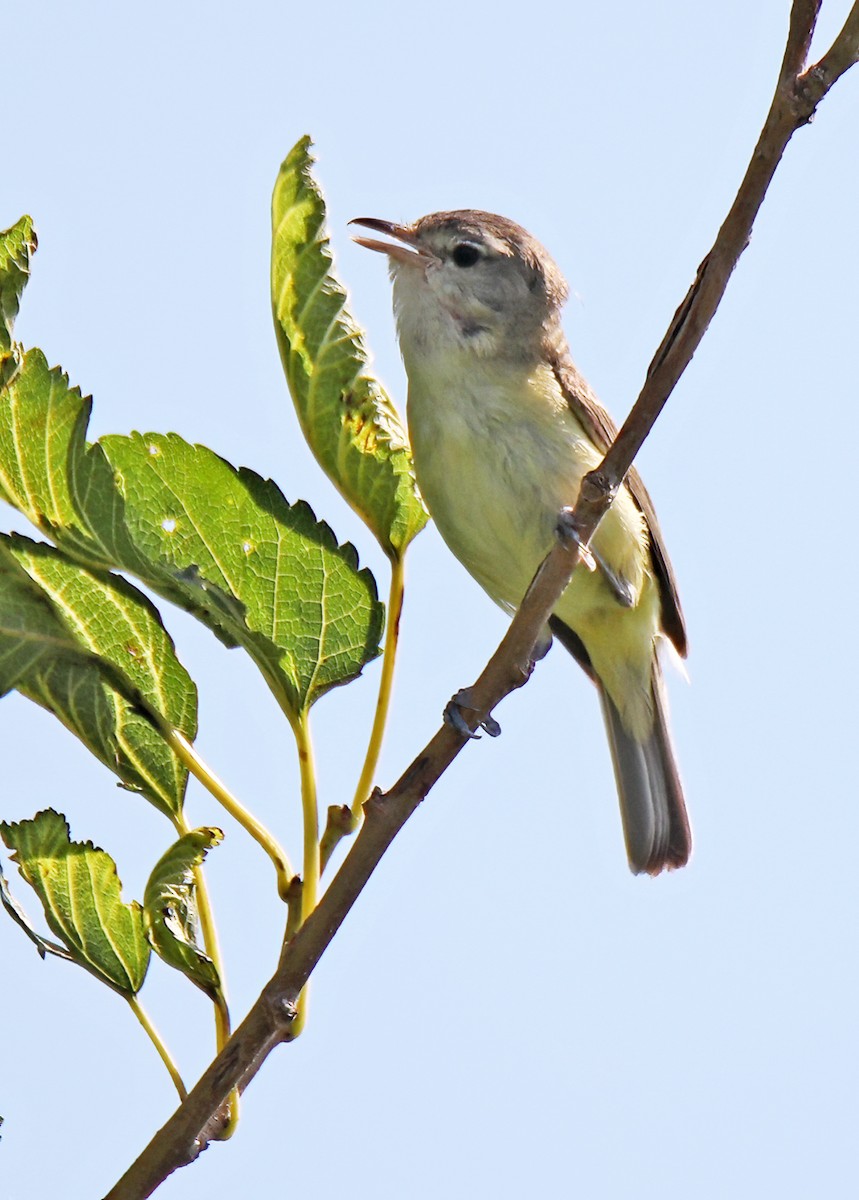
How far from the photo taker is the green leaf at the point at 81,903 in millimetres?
1603

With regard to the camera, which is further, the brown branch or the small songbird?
the small songbird

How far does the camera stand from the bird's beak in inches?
152

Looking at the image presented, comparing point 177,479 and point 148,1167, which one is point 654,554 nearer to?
point 177,479

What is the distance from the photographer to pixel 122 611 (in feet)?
5.34

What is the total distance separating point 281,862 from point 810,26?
100cm

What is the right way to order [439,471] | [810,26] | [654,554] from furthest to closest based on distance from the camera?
[654,554], [439,471], [810,26]

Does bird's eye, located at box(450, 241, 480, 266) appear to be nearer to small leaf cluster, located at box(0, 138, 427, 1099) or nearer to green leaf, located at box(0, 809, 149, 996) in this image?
small leaf cluster, located at box(0, 138, 427, 1099)

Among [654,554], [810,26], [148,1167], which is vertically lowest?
[148,1167]

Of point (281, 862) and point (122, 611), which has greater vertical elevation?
point (122, 611)

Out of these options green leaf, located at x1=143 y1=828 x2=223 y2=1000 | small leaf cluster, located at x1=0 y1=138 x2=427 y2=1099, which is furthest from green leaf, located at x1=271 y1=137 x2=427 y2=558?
green leaf, located at x1=143 y1=828 x2=223 y2=1000

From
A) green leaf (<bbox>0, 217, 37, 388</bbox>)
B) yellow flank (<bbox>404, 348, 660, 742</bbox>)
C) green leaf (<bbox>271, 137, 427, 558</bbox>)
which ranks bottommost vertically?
green leaf (<bbox>0, 217, 37, 388</bbox>)

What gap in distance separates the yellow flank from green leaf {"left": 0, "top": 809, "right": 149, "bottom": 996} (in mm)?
1989

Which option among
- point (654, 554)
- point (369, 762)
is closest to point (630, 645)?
point (654, 554)

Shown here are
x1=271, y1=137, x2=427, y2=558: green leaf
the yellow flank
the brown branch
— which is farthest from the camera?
the yellow flank
